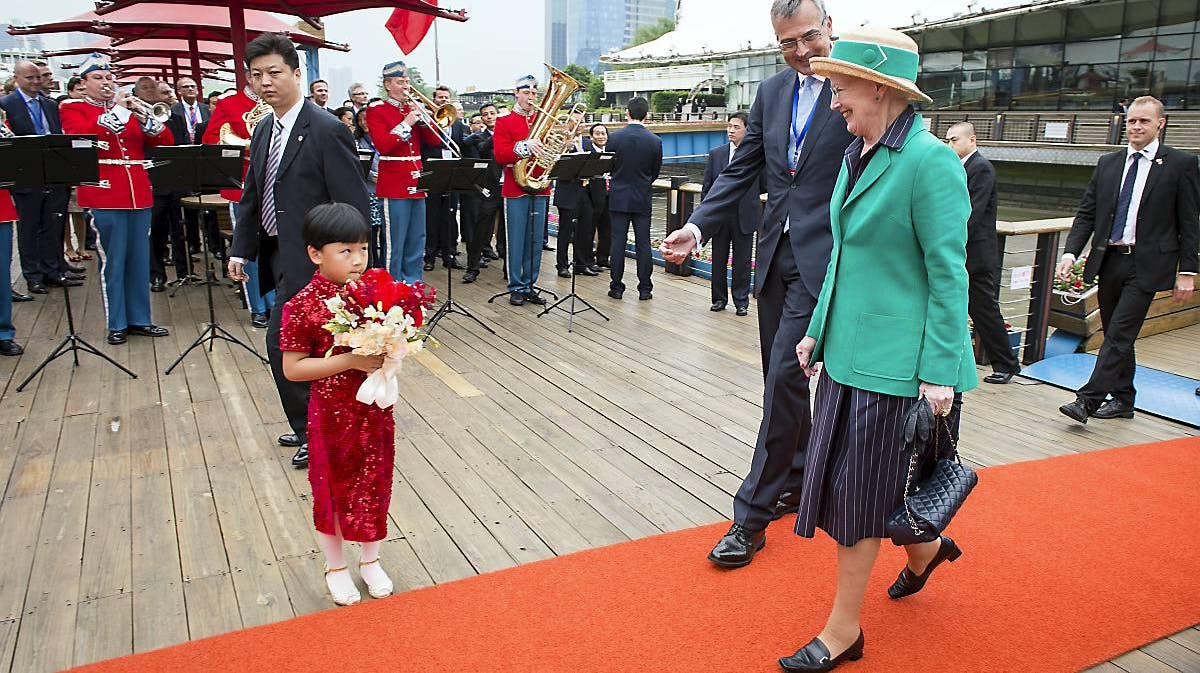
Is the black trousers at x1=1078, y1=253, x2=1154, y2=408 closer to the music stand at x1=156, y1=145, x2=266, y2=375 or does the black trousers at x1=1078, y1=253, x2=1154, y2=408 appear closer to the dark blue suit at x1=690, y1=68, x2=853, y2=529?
the dark blue suit at x1=690, y1=68, x2=853, y2=529

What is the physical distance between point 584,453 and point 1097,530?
91.7 inches

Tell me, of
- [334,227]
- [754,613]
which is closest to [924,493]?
[754,613]

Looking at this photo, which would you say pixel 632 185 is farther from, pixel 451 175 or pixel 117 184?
pixel 117 184

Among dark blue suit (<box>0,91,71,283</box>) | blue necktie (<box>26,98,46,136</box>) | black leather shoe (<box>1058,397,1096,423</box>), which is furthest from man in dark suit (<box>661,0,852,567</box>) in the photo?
blue necktie (<box>26,98,46,136</box>)

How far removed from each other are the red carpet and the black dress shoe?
0.05 m

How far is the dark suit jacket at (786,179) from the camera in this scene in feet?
9.87

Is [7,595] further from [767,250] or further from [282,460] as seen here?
[767,250]

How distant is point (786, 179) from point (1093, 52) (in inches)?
1090

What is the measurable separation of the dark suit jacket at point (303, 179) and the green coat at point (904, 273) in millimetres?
2287

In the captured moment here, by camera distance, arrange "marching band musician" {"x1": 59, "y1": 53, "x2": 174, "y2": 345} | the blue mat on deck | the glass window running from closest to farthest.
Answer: the blue mat on deck, "marching band musician" {"x1": 59, "y1": 53, "x2": 174, "y2": 345}, the glass window

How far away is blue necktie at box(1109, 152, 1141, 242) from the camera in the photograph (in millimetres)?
4934

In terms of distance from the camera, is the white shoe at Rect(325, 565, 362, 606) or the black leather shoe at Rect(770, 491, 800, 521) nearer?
the white shoe at Rect(325, 565, 362, 606)

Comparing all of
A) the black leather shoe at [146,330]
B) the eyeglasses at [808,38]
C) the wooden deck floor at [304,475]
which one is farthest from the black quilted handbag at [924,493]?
the black leather shoe at [146,330]

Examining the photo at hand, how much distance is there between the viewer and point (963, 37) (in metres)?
29.8
